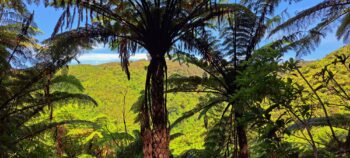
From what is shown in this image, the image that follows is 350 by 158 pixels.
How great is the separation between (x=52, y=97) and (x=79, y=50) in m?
2.04

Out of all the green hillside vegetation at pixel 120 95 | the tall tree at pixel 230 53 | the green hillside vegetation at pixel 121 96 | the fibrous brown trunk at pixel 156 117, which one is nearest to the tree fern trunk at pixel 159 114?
the fibrous brown trunk at pixel 156 117

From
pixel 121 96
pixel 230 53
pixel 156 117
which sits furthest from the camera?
pixel 121 96

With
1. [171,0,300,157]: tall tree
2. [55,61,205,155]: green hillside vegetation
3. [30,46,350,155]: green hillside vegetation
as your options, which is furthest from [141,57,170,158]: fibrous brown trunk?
[55,61,205,155]: green hillside vegetation

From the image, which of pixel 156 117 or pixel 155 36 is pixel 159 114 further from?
pixel 155 36

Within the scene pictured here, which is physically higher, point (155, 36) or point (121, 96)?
point (155, 36)

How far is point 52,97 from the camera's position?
906 centimetres

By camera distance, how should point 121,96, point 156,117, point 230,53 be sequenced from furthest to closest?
point 121,96, point 230,53, point 156,117

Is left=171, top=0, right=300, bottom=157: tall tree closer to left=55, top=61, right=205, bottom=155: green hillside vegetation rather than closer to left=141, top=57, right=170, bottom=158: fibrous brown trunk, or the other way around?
left=141, top=57, right=170, bottom=158: fibrous brown trunk

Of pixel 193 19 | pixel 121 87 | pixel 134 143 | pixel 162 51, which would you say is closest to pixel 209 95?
pixel 134 143

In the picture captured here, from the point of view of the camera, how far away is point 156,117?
585 centimetres

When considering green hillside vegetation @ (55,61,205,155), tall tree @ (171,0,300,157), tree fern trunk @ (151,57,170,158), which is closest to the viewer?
tree fern trunk @ (151,57,170,158)

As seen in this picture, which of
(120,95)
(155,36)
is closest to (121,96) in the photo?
(120,95)

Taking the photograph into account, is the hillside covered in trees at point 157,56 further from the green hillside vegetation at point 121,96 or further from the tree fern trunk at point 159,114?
the green hillside vegetation at point 121,96

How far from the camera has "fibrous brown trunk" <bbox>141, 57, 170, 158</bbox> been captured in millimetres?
5770
